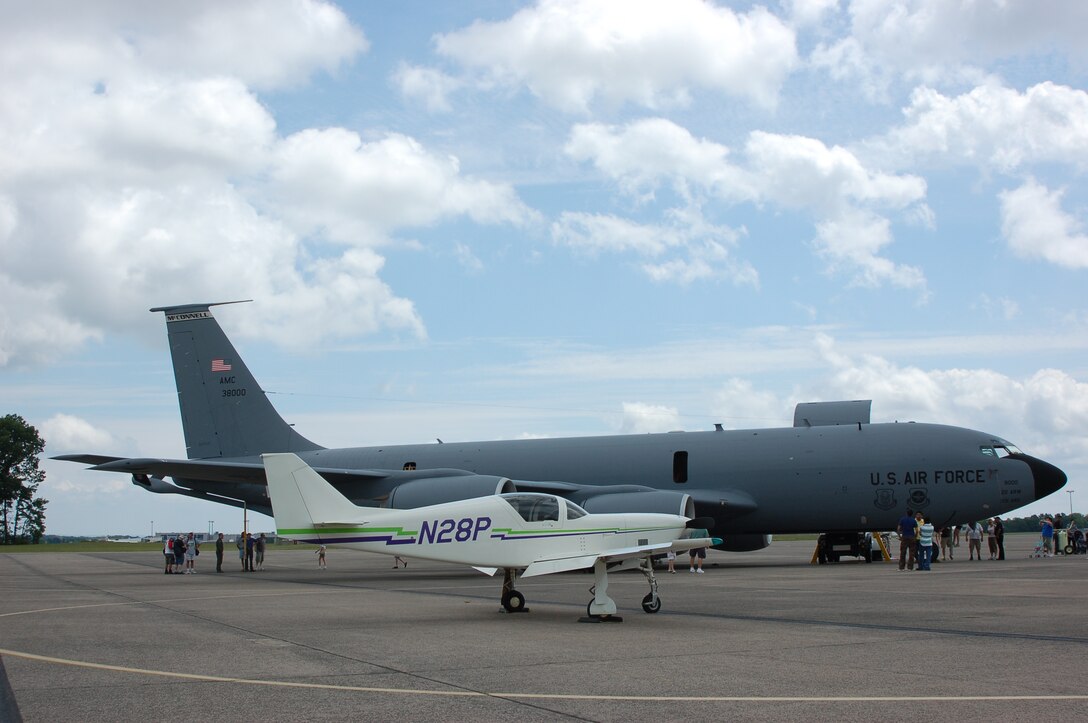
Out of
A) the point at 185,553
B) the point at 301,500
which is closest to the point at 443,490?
the point at 301,500

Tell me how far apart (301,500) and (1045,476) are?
23114 millimetres

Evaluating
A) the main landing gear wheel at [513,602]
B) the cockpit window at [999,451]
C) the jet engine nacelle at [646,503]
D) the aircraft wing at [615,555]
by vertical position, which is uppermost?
the cockpit window at [999,451]

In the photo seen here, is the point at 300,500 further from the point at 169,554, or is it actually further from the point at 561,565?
the point at 169,554

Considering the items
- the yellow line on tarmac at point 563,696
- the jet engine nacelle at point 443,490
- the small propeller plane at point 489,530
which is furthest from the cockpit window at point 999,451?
the yellow line on tarmac at point 563,696

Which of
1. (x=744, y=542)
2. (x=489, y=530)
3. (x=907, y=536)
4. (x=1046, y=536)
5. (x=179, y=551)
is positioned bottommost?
(x=179, y=551)

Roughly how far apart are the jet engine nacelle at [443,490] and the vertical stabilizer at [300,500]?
1171 centimetres

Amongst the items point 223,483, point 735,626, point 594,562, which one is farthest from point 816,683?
point 223,483

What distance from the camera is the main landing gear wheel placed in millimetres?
16578

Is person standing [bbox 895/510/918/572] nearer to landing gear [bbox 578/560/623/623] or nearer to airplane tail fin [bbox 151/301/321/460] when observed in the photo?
landing gear [bbox 578/560/623/623]

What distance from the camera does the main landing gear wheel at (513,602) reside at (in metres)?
16.6

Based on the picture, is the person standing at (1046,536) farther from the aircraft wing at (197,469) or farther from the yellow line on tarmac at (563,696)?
the yellow line on tarmac at (563,696)

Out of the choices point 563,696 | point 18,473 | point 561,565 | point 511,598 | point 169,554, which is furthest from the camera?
point 18,473

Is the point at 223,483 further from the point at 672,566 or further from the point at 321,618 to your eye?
the point at 321,618

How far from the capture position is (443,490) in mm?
28844
